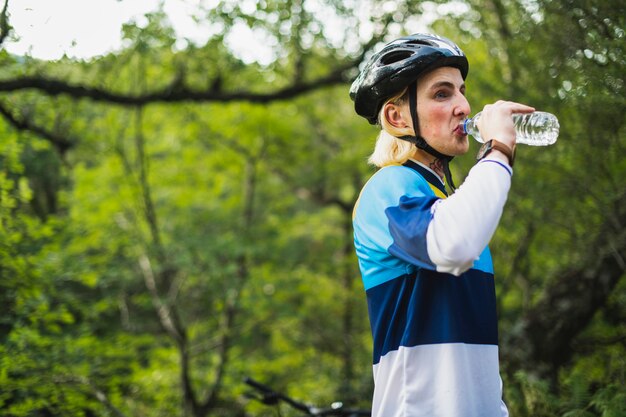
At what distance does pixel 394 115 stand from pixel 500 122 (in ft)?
1.49

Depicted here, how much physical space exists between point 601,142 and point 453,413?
11.2 ft

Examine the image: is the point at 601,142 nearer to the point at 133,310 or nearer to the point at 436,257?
the point at 436,257

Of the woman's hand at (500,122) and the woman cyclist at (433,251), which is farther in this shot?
the woman's hand at (500,122)

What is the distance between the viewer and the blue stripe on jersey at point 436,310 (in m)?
1.61

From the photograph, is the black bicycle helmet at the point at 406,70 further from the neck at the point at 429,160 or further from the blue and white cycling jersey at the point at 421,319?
the blue and white cycling jersey at the point at 421,319

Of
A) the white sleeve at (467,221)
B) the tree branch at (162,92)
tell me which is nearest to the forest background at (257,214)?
the tree branch at (162,92)

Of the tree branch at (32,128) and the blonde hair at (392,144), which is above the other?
the tree branch at (32,128)

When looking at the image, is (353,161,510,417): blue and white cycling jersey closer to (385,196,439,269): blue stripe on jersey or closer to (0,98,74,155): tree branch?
(385,196,439,269): blue stripe on jersey

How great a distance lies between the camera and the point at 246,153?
12531 mm

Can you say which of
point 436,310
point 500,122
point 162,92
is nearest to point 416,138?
point 500,122

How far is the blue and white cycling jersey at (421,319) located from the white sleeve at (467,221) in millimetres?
31

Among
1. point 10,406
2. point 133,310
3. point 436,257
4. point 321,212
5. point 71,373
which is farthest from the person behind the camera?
point 321,212

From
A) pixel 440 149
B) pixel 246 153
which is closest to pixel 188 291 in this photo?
pixel 246 153

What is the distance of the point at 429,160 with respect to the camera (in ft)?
6.31
